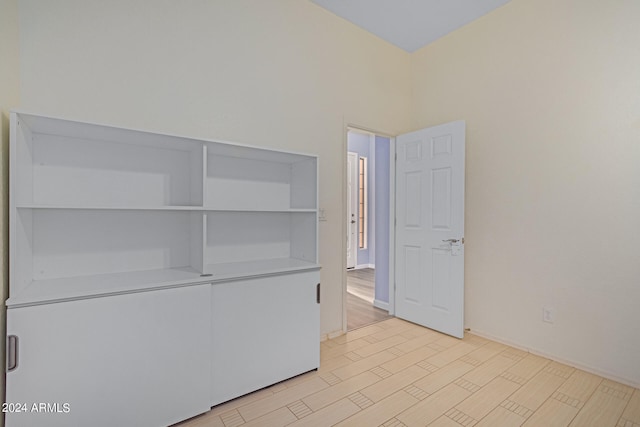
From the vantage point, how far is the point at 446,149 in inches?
115

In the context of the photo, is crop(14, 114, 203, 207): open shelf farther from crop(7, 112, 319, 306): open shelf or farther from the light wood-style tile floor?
the light wood-style tile floor

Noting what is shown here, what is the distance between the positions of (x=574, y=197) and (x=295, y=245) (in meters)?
2.25

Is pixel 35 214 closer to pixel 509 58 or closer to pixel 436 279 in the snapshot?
pixel 436 279

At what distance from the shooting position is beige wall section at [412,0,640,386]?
2.11 metres

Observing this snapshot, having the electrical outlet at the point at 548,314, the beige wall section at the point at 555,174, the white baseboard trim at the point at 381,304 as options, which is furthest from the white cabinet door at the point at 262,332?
the electrical outlet at the point at 548,314

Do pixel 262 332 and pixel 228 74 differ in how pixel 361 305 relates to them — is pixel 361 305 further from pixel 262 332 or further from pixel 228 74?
pixel 228 74

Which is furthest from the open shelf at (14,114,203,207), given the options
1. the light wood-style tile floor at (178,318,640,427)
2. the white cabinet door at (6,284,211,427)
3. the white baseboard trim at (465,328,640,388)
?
the white baseboard trim at (465,328,640,388)

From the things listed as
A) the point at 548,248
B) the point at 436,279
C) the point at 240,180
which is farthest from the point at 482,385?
the point at 240,180

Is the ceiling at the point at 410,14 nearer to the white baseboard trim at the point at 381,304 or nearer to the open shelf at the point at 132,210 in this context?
the open shelf at the point at 132,210

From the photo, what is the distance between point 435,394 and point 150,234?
7.06 ft

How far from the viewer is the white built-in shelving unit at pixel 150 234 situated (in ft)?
4.62

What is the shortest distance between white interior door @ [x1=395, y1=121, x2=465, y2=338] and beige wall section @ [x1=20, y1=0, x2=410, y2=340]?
561 millimetres

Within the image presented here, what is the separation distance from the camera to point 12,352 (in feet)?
4.09

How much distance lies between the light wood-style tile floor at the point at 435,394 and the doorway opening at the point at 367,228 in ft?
2.92
